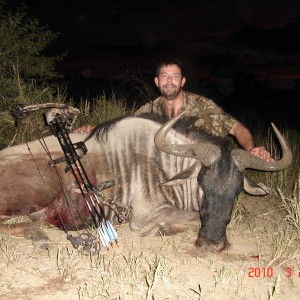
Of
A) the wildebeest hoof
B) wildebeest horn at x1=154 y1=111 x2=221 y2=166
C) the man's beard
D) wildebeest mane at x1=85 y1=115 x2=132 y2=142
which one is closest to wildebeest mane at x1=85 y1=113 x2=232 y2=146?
wildebeest mane at x1=85 y1=115 x2=132 y2=142

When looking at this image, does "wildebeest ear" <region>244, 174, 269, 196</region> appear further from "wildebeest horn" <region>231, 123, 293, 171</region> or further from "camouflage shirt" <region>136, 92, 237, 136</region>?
"camouflage shirt" <region>136, 92, 237, 136</region>

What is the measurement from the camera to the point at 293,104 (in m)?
14.5

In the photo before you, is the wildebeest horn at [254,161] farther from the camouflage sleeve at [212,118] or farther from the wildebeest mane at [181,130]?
the camouflage sleeve at [212,118]

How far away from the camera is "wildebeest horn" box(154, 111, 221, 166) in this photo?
350 centimetres

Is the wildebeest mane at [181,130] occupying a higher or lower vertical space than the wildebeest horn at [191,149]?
higher

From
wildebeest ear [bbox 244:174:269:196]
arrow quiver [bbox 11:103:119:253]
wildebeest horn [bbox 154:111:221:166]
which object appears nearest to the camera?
arrow quiver [bbox 11:103:119:253]

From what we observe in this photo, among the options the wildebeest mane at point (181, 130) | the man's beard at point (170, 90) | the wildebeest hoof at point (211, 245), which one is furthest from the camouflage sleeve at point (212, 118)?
the wildebeest hoof at point (211, 245)

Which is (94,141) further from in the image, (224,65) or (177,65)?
(224,65)

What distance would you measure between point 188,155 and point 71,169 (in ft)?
3.18

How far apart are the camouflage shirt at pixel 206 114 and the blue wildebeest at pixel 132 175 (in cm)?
61

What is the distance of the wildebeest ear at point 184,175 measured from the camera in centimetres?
351

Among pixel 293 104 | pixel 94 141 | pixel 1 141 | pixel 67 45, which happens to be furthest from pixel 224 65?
pixel 94 141

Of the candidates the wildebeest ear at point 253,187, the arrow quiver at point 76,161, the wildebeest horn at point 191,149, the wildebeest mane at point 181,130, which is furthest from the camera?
the wildebeest mane at point 181,130

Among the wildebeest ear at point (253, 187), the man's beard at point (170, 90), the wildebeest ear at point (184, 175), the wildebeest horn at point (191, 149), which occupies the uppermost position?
the man's beard at point (170, 90)
